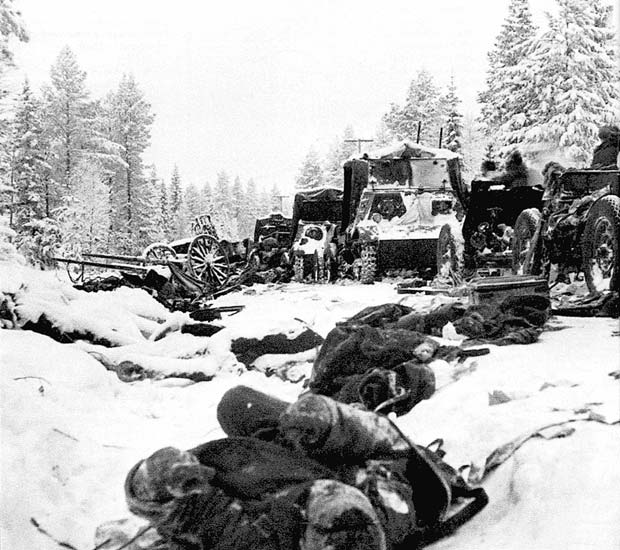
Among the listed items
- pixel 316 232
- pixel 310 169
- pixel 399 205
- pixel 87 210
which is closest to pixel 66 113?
pixel 87 210

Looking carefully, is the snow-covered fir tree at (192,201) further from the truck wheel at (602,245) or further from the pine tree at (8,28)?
the truck wheel at (602,245)

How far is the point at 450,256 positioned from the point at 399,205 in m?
3.78

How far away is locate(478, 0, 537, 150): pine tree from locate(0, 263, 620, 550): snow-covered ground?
71.5ft

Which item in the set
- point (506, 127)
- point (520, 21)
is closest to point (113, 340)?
point (506, 127)

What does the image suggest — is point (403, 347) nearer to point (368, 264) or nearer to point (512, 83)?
point (368, 264)

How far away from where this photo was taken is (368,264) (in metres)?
12.7

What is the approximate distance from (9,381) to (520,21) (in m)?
27.8

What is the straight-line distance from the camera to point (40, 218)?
109 feet

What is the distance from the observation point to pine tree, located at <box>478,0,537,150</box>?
26.2 meters

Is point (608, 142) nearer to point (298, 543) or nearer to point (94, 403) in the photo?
point (94, 403)

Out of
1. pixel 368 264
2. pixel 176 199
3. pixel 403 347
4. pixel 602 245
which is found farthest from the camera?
pixel 176 199

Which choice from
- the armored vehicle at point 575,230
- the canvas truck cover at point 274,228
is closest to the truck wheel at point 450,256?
the armored vehicle at point 575,230

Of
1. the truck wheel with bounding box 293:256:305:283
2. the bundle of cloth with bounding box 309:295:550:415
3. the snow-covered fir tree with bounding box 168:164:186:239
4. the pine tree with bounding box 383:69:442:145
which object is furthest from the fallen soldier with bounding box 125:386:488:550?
the snow-covered fir tree with bounding box 168:164:186:239

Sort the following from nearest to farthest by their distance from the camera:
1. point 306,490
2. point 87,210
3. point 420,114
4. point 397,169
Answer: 1. point 306,490
2. point 397,169
3. point 87,210
4. point 420,114
